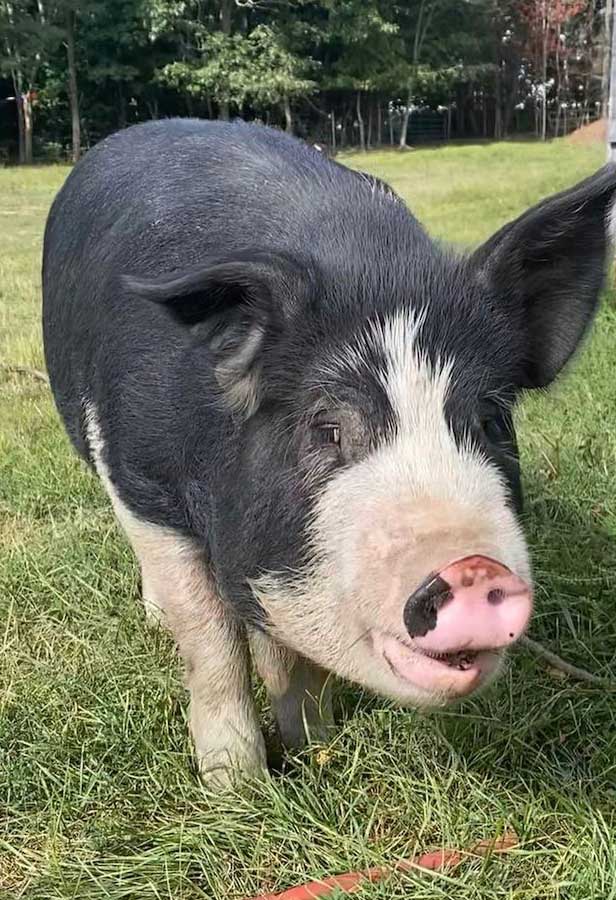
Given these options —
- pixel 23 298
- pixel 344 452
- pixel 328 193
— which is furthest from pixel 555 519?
pixel 23 298

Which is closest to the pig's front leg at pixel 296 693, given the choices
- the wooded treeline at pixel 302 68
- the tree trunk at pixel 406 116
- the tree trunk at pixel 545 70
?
the wooded treeline at pixel 302 68

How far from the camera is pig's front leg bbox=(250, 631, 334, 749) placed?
88.8 inches

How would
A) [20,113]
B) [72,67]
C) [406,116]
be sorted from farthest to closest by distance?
[406,116] → [20,113] → [72,67]

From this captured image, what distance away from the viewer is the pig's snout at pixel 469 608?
4.37ft

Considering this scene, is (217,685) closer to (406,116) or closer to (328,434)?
(328,434)

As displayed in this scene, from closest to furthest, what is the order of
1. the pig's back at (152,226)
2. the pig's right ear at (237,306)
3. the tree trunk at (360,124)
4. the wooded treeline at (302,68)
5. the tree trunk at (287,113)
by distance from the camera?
the pig's right ear at (237,306)
the pig's back at (152,226)
the wooded treeline at (302,68)
the tree trunk at (287,113)
the tree trunk at (360,124)

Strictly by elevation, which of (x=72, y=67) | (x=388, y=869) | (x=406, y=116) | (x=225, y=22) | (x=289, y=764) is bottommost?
(x=406, y=116)

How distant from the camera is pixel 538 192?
1277 cm

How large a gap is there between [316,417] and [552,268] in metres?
0.56

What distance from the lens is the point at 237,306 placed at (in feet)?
5.68

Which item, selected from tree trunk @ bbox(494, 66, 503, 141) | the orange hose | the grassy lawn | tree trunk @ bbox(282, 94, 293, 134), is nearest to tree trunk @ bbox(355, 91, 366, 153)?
tree trunk @ bbox(282, 94, 293, 134)

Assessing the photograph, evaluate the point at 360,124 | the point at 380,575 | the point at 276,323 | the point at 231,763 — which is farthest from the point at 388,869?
the point at 360,124

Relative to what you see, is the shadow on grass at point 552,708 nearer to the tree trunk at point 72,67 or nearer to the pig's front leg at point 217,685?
the pig's front leg at point 217,685

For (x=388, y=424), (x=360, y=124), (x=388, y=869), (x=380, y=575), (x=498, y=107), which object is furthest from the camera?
(x=498, y=107)
